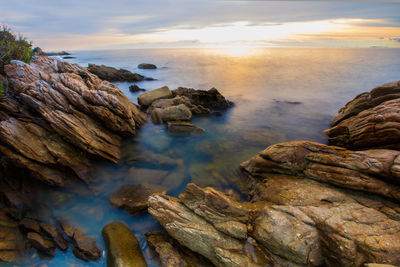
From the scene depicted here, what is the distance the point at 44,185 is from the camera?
10883mm

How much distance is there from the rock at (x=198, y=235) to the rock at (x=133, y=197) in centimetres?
211

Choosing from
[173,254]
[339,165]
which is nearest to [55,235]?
[173,254]

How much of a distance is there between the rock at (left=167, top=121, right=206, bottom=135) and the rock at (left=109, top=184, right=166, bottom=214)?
7.79 metres

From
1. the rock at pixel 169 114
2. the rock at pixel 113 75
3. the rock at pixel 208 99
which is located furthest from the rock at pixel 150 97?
the rock at pixel 113 75

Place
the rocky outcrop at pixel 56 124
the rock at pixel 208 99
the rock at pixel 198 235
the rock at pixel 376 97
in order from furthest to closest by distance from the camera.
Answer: the rock at pixel 208 99 < the rock at pixel 376 97 < the rocky outcrop at pixel 56 124 < the rock at pixel 198 235

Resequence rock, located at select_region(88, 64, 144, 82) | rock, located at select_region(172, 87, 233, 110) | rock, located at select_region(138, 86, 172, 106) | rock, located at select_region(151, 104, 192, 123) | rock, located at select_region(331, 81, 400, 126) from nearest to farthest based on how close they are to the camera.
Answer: rock, located at select_region(331, 81, 400, 126)
rock, located at select_region(151, 104, 192, 123)
rock, located at select_region(138, 86, 172, 106)
rock, located at select_region(172, 87, 233, 110)
rock, located at select_region(88, 64, 144, 82)

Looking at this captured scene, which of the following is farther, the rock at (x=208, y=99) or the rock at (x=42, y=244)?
the rock at (x=208, y=99)

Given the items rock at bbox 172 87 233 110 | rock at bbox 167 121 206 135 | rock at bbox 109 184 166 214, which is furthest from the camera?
rock at bbox 172 87 233 110

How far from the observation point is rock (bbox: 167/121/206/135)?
18500mm

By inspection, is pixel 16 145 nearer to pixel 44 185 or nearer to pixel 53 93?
pixel 44 185

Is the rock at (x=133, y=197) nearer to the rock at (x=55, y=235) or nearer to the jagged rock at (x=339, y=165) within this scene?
the rock at (x=55, y=235)

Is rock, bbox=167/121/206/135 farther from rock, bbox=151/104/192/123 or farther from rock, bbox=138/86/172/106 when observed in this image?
rock, bbox=138/86/172/106

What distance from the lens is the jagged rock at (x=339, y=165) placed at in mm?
7301

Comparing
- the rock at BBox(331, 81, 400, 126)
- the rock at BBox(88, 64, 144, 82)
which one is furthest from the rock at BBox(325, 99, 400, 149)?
the rock at BBox(88, 64, 144, 82)
